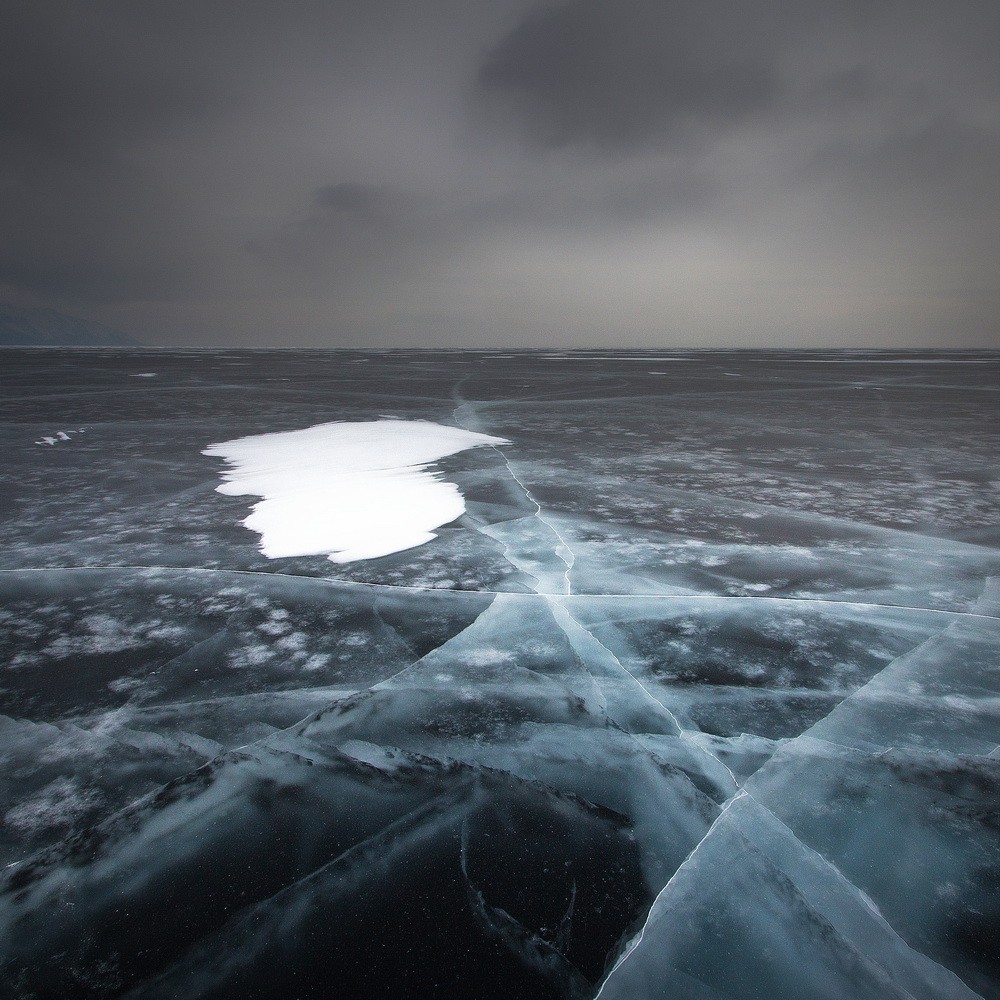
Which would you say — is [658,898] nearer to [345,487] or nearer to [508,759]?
[508,759]

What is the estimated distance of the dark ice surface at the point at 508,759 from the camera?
3.79 feet

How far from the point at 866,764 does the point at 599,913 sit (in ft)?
2.76

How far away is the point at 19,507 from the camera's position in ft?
12.6

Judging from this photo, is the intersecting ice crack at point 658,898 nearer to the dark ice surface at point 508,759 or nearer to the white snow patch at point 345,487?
the dark ice surface at point 508,759

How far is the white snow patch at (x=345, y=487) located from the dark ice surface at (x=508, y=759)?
0.20 meters

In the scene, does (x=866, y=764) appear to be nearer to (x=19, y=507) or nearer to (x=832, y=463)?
(x=832, y=463)

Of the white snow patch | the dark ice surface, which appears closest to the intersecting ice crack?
the dark ice surface

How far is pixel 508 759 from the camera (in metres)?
1.65

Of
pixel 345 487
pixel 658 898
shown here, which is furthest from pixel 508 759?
pixel 345 487

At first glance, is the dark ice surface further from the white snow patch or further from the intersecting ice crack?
the white snow patch

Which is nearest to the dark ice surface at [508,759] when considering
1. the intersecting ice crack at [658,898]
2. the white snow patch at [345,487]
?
the intersecting ice crack at [658,898]

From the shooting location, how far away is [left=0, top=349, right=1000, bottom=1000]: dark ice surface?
3.79 ft

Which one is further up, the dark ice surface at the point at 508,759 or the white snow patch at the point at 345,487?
the dark ice surface at the point at 508,759

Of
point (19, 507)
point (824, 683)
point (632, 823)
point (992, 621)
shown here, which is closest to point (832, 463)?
point (992, 621)
